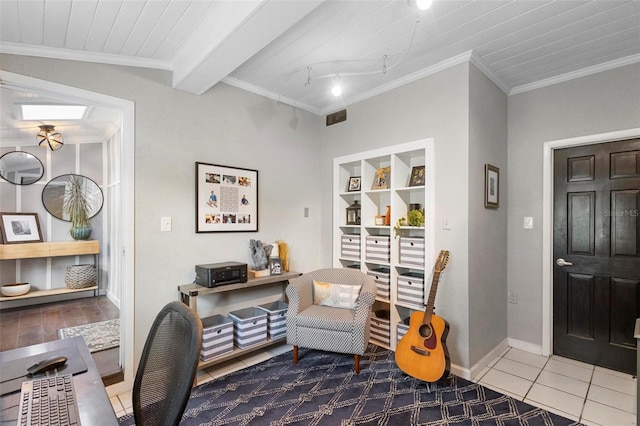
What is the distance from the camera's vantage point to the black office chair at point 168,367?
2.49 feet

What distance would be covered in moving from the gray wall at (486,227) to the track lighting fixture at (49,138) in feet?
16.6

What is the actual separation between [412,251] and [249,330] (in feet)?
5.25

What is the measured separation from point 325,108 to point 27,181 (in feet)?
14.1

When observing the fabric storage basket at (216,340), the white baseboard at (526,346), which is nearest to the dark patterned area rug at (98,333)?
the fabric storage basket at (216,340)

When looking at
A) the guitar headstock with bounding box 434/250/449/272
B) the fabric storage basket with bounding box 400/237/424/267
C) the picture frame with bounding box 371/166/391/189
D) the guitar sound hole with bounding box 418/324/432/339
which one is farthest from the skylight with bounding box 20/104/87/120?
the guitar sound hole with bounding box 418/324/432/339

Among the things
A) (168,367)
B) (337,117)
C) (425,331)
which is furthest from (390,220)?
(168,367)

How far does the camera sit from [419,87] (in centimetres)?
282

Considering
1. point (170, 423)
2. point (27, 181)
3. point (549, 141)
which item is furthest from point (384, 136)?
point (27, 181)

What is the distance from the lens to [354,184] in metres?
3.53

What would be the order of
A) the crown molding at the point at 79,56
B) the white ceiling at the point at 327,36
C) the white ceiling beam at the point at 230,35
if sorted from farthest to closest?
the crown molding at the point at 79,56, the white ceiling at the point at 327,36, the white ceiling beam at the point at 230,35

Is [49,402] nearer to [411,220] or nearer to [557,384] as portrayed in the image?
[411,220]

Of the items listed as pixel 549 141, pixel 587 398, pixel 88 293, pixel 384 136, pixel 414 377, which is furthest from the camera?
pixel 88 293

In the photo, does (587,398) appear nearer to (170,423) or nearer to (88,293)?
(170,423)

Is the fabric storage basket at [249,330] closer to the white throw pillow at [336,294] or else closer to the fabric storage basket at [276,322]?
the fabric storage basket at [276,322]
